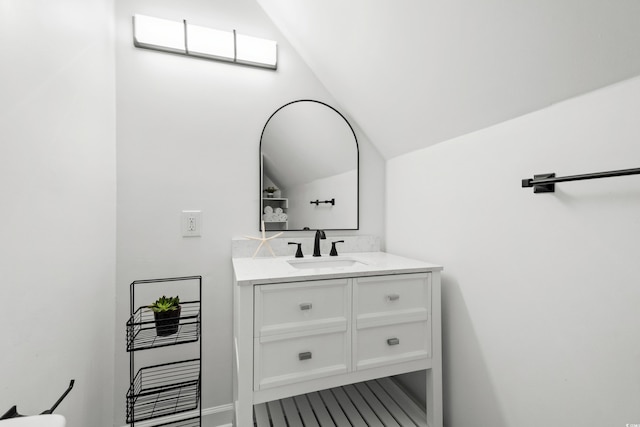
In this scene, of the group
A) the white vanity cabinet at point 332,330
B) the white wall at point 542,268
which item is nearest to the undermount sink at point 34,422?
the white vanity cabinet at point 332,330

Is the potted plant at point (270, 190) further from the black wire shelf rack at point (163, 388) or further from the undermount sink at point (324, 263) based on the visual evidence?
the black wire shelf rack at point (163, 388)

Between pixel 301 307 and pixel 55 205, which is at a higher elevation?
pixel 55 205

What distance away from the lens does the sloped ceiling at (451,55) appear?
714mm

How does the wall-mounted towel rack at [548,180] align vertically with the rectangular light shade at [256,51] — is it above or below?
below

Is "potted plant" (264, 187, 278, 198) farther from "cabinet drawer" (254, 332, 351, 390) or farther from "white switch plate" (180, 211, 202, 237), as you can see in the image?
"cabinet drawer" (254, 332, 351, 390)

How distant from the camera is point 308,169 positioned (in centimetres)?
162

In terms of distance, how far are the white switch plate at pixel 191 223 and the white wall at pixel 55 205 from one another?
307 millimetres

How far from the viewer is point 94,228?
3.51 ft

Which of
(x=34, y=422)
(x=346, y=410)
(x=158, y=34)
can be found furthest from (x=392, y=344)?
(x=158, y=34)

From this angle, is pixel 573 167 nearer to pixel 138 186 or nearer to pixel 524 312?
pixel 524 312

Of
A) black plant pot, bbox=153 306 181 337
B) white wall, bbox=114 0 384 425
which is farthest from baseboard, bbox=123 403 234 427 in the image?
black plant pot, bbox=153 306 181 337

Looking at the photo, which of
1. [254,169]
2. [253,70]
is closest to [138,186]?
[254,169]

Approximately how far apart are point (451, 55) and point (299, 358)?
1.24 metres

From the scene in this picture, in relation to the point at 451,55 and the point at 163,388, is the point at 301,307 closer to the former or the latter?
the point at 163,388
